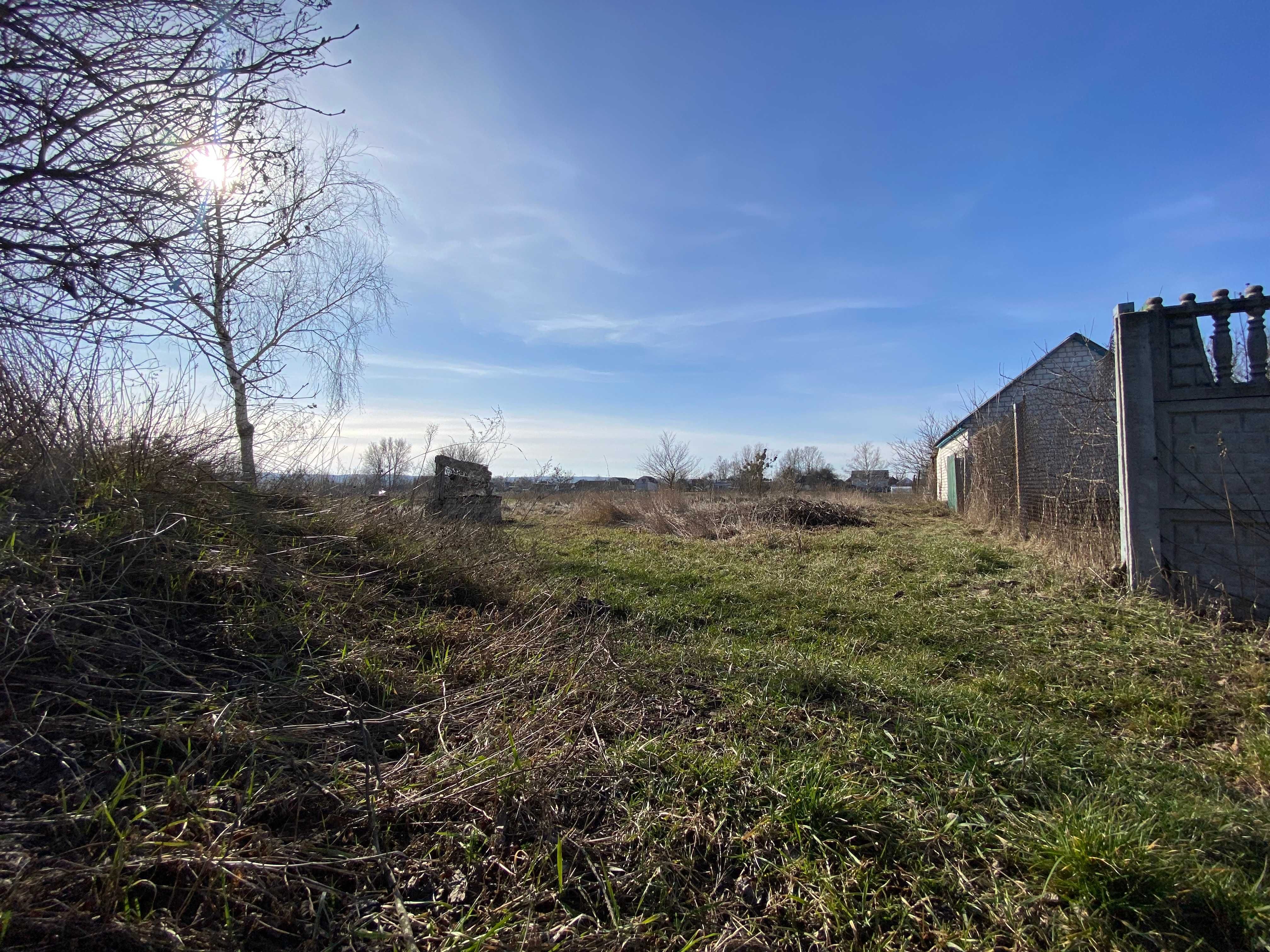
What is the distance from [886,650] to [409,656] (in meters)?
3.39

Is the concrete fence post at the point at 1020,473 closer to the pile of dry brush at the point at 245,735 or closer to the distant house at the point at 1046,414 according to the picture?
the distant house at the point at 1046,414

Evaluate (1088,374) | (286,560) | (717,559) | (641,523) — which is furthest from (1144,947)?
(641,523)

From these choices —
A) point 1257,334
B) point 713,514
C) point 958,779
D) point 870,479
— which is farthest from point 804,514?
point 870,479

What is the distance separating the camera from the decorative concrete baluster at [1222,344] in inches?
194

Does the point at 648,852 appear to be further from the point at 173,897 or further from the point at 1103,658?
the point at 1103,658

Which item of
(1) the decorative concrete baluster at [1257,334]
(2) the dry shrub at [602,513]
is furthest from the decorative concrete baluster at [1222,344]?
(2) the dry shrub at [602,513]

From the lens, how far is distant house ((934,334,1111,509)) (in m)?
8.20

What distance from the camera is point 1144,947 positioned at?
1.55 meters

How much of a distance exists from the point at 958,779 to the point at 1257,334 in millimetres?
5161

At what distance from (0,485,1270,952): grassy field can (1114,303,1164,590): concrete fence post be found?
855mm

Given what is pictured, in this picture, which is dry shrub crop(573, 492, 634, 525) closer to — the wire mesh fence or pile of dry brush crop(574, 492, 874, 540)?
pile of dry brush crop(574, 492, 874, 540)

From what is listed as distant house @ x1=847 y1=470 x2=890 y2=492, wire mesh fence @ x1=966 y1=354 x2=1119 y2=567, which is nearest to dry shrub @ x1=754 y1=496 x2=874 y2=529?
wire mesh fence @ x1=966 y1=354 x2=1119 y2=567

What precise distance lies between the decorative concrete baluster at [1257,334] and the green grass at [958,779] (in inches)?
82.5

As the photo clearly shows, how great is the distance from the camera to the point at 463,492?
10.6m
